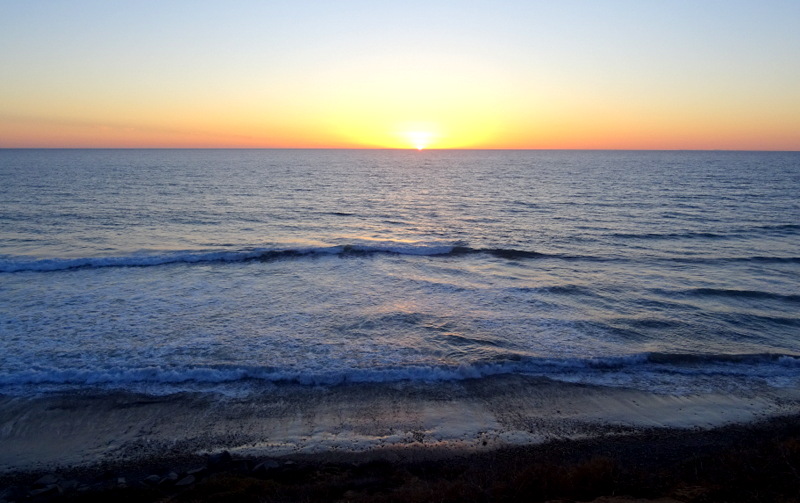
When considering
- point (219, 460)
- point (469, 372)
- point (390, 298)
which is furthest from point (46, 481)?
point (390, 298)

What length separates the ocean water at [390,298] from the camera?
42.7 ft

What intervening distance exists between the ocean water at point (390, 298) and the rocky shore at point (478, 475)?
3.02m

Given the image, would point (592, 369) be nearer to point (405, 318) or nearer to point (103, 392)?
point (405, 318)

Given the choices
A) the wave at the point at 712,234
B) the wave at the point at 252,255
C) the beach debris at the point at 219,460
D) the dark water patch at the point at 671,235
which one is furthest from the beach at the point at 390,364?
the wave at the point at 712,234

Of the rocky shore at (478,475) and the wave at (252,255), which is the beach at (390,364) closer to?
the rocky shore at (478,475)

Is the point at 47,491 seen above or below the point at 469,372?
below

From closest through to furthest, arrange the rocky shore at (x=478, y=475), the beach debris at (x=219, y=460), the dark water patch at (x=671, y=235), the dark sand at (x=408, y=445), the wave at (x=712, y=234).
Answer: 1. the rocky shore at (x=478, y=475)
2. the dark sand at (x=408, y=445)
3. the beach debris at (x=219, y=460)
4. the dark water patch at (x=671, y=235)
5. the wave at (x=712, y=234)

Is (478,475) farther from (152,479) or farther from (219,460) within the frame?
(152,479)

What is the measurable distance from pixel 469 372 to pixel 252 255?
16309 millimetres

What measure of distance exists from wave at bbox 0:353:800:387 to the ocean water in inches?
2.1

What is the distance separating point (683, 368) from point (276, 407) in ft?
37.0

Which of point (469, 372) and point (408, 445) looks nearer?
point (408, 445)

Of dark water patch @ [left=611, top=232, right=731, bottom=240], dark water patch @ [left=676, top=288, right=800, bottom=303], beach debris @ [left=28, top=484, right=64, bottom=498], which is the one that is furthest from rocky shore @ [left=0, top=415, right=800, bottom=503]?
dark water patch @ [left=611, top=232, right=731, bottom=240]

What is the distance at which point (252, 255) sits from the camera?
83.2 feet
